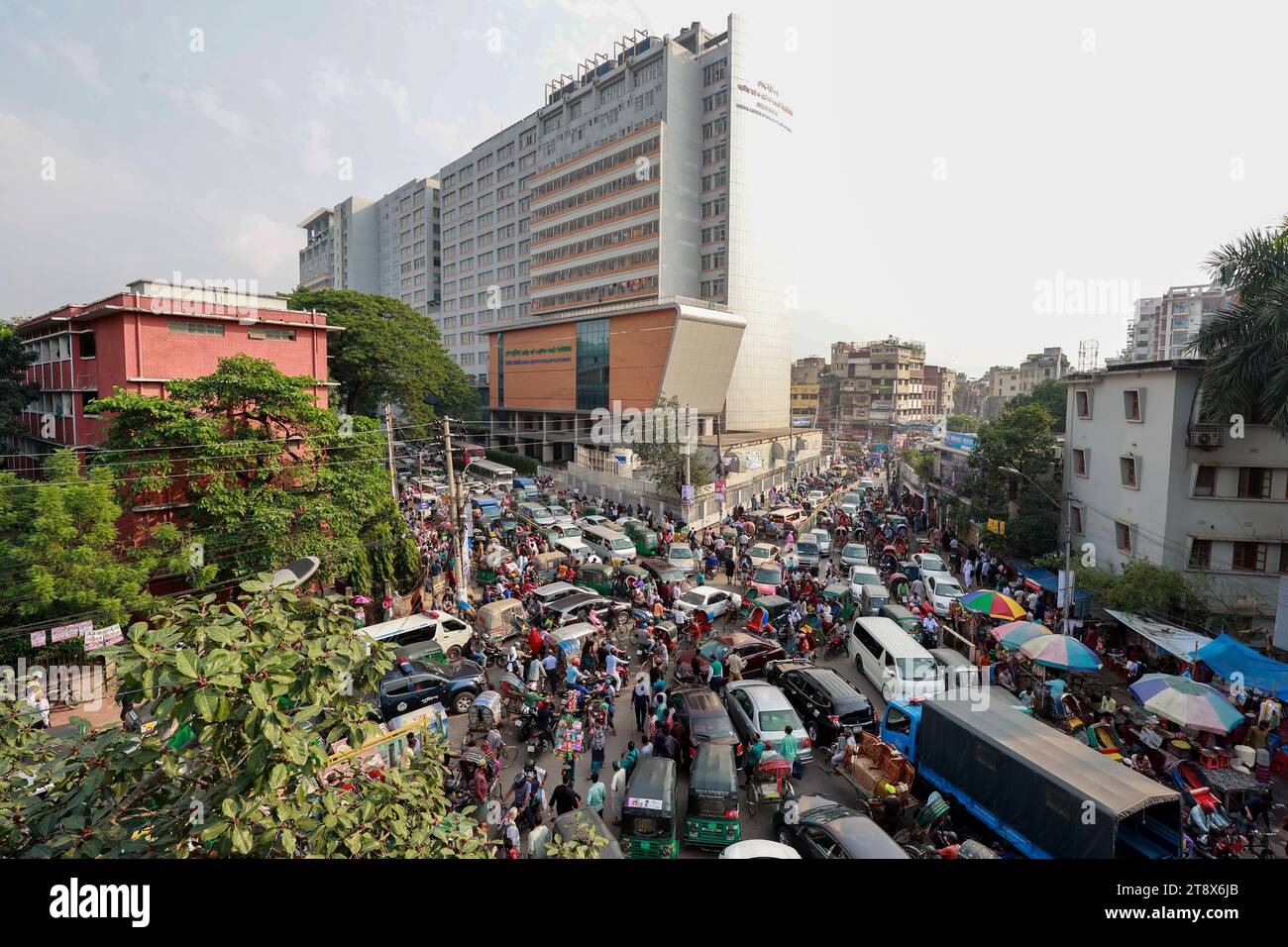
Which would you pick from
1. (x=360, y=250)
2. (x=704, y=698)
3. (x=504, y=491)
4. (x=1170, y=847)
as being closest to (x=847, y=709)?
(x=704, y=698)

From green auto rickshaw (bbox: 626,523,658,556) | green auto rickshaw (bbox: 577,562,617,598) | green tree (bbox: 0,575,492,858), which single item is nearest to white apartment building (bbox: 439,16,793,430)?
green auto rickshaw (bbox: 626,523,658,556)

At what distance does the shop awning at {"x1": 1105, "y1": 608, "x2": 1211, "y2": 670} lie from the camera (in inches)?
573

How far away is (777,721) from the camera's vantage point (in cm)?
1188

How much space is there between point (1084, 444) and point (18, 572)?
30.4 metres

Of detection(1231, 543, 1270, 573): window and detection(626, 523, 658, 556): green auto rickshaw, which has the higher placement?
detection(1231, 543, 1270, 573): window

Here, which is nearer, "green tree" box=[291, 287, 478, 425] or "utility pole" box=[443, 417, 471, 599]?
"utility pole" box=[443, 417, 471, 599]

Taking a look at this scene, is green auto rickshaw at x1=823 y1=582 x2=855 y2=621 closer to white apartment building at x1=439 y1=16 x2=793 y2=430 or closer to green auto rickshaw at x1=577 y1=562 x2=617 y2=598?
green auto rickshaw at x1=577 y1=562 x2=617 y2=598

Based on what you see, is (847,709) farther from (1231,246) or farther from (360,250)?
(360,250)

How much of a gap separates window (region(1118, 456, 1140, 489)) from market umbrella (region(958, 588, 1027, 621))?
7527 millimetres

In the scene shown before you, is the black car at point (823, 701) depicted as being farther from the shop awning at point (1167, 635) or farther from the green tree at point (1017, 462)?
the green tree at point (1017, 462)

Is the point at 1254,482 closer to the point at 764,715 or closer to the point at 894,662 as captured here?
the point at 894,662

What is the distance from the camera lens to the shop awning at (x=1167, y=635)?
14555 mm

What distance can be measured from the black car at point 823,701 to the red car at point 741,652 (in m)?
1.06

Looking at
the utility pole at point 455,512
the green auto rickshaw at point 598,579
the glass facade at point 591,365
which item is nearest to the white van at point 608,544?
the green auto rickshaw at point 598,579
